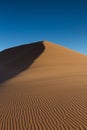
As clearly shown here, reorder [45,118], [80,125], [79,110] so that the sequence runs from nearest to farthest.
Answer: [80,125]
[45,118]
[79,110]

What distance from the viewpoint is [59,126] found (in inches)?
263

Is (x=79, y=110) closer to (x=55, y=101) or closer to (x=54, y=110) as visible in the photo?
(x=54, y=110)

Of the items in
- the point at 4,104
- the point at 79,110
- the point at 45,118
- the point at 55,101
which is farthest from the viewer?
the point at 4,104

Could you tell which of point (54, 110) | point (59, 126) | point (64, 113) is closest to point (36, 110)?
point (54, 110)

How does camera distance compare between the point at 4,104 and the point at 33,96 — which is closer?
the point at 4,104

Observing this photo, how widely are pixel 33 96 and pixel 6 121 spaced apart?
4039 millimetres

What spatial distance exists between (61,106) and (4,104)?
333 centimetres

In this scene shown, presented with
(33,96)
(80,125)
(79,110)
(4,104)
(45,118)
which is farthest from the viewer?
(33,96)

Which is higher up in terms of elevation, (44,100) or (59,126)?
(44,100)

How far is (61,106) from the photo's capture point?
8.93 metres

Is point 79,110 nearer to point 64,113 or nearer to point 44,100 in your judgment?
point 64,113

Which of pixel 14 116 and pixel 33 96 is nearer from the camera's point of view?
pixel 14 116

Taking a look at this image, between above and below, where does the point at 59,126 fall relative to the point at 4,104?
below

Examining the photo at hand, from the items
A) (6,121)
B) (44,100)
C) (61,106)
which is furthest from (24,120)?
(44,100)
